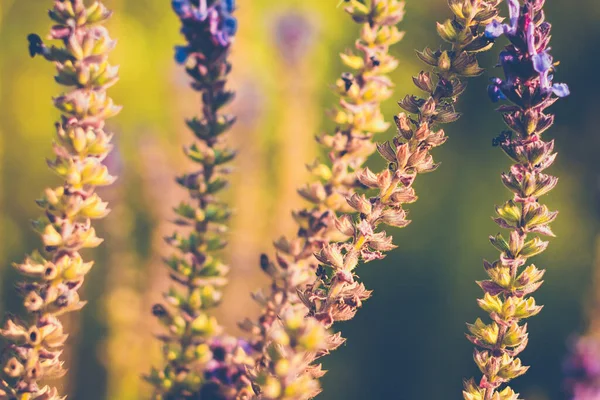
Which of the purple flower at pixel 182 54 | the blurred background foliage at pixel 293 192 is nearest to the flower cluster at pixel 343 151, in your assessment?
the purple flower at pixel 182 54

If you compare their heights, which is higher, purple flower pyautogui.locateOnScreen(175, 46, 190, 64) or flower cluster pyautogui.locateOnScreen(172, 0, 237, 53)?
flower cluster pyautogui.locateOnScreen(172, 0, 237, 53)

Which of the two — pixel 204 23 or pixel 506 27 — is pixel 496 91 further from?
pixel 204 23

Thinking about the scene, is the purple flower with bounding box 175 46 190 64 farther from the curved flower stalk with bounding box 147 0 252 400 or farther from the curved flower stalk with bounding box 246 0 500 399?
the curved flower stalk with bounding box 246 0 500 399

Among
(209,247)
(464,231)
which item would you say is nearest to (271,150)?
(464,231)

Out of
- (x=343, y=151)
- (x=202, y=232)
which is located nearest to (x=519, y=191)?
(x=343, y=151)

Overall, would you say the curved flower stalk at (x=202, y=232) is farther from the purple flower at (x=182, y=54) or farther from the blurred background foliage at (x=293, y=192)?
the blurred background foliage at (x=293, y=192)

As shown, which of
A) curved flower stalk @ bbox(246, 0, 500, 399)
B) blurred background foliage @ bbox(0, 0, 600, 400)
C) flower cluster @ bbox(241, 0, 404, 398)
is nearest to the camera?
curved flower stalk @ bbox(246, 0, 500, 399)

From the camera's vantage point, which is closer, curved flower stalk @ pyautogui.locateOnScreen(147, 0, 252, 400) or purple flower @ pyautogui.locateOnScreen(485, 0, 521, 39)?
purple flower @ pyautogui.locateOnScreen(485, 0, 521, 39)

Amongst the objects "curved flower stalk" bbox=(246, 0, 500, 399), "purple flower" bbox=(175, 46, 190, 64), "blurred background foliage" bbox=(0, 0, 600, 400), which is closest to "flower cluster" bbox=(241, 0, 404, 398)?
"curved flower stalk" bbox=(246, 0, 500, 399)
